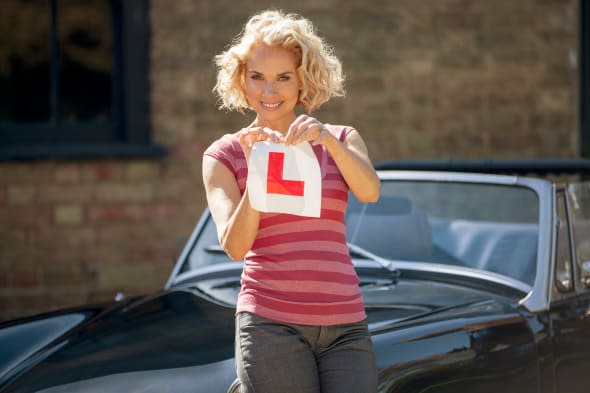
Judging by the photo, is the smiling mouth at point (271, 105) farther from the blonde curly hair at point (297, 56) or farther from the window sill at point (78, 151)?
the window sill at point (78, 151)

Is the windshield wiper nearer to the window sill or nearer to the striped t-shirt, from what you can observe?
the striped t-shirt

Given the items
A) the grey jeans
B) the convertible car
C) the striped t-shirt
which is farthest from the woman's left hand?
the convertible car

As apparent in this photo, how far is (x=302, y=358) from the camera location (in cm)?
221

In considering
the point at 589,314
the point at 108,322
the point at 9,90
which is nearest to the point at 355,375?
the point at 108,322

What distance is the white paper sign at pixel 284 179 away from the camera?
86.1 inches

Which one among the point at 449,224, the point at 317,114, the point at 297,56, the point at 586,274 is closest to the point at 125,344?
the point at 297,56

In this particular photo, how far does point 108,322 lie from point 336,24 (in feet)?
14.7

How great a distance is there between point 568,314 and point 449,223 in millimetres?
591

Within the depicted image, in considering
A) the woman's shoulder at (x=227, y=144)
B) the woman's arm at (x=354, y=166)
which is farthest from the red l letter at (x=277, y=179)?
the woman's shoulder at (x=227, y=144)

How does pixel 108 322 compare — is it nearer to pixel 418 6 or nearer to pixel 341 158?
pixel 341 158

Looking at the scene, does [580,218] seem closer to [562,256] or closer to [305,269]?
[562,256]

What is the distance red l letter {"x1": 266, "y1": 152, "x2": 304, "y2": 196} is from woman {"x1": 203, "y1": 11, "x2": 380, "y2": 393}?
45 mm

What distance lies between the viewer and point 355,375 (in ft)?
7.24

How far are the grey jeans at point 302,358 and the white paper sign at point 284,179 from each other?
0.89 ft
